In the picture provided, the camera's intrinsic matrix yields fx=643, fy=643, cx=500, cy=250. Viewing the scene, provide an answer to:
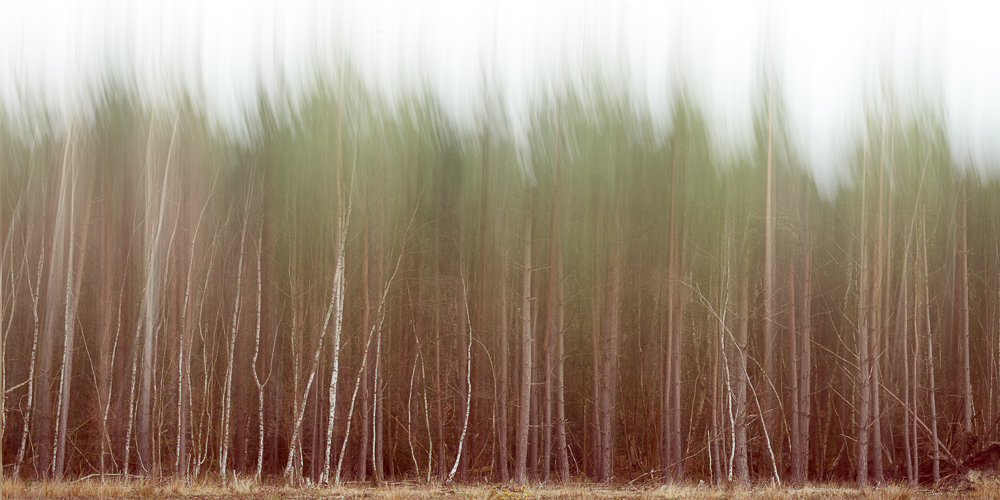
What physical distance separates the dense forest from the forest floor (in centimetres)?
94

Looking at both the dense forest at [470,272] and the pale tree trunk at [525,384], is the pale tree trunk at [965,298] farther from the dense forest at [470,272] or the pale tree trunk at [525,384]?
the pale tree trunk at [525,384]

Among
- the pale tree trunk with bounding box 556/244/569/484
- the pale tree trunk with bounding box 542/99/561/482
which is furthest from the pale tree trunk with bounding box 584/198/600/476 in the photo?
the pale tree trunk with bounding box 542/99/561/482

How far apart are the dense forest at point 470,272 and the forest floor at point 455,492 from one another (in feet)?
3.09

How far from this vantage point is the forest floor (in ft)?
29.0

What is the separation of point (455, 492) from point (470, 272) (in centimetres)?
513

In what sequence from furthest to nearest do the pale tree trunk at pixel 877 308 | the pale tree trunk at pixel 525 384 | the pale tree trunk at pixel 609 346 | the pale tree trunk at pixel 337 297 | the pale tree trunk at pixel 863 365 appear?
the pale tree trunk at pixel 609 346 → the pale tree trunk at pixel 525 384 → the pale tree trunk at pixel 877 308 → the pale tree trunk at pixel 863 365 → the pale tree trunk at pixel 337 297

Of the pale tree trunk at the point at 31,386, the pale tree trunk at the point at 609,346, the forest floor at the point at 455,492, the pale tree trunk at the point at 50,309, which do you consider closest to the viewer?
the forest floor at the point at 455,492

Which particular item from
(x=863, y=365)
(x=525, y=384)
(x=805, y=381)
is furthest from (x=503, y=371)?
(x=863, y=365)

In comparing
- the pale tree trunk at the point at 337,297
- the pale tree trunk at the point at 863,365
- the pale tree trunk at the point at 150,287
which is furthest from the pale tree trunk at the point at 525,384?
the pale tree trunk at the point at 150,287

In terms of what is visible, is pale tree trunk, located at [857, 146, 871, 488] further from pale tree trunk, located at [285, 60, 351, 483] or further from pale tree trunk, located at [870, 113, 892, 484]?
pale tree trunk, located at [285, 60, 351, 483]

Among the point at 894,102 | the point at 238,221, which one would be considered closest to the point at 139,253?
the point at 238,221

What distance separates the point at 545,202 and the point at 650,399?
631cm

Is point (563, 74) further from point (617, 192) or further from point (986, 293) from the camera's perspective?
point (986, 293)

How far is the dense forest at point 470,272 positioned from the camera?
37.9 ft
